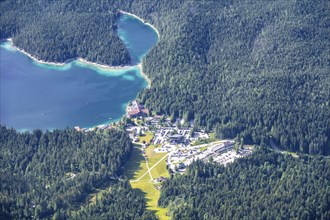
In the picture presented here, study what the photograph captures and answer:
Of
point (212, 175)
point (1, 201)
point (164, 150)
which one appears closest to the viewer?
point (1, 201)

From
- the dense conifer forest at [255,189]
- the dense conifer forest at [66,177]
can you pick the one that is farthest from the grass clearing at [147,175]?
the dense conifer forest at [255,189]

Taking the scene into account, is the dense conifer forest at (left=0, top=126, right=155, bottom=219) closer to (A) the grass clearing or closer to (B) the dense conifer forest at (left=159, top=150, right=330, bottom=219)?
(A) the grass clearing

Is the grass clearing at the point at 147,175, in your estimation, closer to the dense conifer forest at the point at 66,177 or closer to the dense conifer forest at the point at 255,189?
the dense conifer forest at the point at 66,177

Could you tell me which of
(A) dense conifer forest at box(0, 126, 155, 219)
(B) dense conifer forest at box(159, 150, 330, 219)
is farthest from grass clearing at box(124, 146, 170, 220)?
(B) dense conifer forest at box(159, 150, 330, 219)

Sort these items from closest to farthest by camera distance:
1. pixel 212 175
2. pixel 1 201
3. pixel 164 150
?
pixel 1 201 < pixel 212 175 < pixel 164 150

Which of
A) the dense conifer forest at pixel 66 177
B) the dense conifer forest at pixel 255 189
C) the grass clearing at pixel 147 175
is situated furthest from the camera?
the grass clearing at pixel 147 175

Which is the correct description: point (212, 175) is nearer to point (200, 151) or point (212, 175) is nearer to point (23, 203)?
point (200, 151)

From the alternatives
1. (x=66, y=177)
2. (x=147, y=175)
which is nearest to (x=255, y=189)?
(x=147, y=175)

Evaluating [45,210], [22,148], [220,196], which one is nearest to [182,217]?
[220,196]
